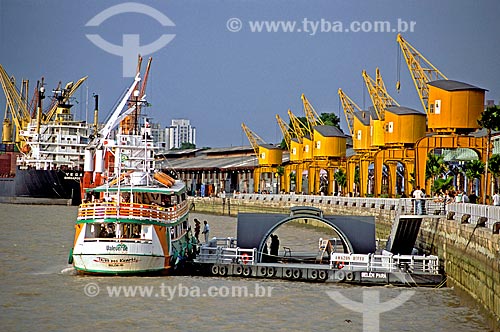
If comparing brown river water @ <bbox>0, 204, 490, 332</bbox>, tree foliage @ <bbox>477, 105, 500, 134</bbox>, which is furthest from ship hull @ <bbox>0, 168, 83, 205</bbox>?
brown river water @ <bbox>0, 204, 490, 332</bbox>

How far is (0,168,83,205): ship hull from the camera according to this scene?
383 feet

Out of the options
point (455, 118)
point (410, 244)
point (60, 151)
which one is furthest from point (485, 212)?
point (60, 151)

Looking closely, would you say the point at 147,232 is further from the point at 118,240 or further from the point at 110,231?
the point at 110,231

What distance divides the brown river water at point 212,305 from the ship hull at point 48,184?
7760 centimetres

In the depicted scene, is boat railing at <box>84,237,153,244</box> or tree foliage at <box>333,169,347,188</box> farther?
tree foliage at <box>333,169,347,188</box>

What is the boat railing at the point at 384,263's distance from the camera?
35.2 metres

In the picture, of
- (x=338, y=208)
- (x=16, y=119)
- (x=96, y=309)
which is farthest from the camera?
(x=16, y=119)

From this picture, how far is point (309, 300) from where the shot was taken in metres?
32.2

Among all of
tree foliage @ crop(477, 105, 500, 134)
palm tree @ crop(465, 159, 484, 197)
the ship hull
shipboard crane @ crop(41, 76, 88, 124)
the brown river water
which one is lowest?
the brown river water

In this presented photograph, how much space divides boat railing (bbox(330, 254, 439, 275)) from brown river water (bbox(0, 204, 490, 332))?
0.97 m

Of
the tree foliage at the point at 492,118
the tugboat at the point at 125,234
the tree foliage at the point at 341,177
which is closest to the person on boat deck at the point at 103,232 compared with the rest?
the tugboat at the point at 125,234

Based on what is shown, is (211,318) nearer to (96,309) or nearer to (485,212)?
(96,309)

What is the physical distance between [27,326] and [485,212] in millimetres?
17070

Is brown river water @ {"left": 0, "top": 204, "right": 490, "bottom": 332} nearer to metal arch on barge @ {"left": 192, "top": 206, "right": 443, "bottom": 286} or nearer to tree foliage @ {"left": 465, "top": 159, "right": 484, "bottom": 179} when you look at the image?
metal arch on barge @ {"left": 192, "top": 206, "right": 443, "bottom": 286}
